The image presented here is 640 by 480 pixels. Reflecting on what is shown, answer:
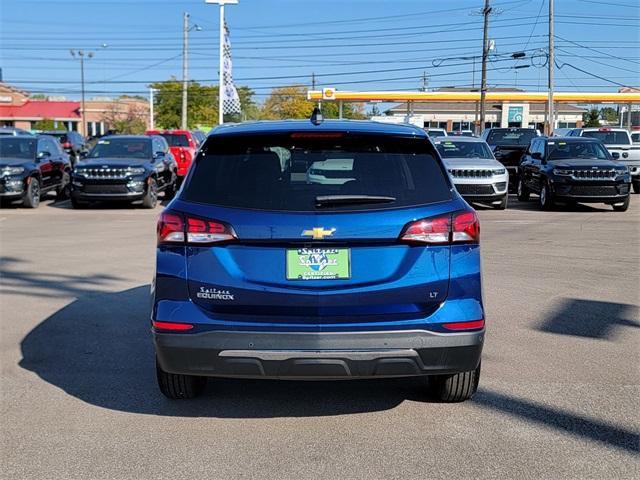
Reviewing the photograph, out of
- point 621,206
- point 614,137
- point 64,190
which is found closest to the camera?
point 621,206

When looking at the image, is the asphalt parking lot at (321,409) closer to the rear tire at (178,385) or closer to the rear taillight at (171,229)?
the rear tire at (178,385)

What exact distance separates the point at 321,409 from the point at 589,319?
3.54 metres

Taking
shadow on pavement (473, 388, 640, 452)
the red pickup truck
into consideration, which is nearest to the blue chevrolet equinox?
shadow on pavement (473, 388, 640, 452)

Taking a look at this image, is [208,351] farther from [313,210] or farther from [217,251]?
[313,210]

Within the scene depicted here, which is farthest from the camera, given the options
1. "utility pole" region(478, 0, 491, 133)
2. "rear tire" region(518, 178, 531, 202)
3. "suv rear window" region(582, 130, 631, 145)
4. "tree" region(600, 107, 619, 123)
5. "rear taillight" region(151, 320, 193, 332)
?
"tree" region(600, 107, 619, 123)

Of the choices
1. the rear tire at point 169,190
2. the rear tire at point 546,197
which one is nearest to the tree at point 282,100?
the rear tire at point 169,190

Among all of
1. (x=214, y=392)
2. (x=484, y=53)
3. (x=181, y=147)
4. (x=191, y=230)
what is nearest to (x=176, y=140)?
(x=181, y=147)

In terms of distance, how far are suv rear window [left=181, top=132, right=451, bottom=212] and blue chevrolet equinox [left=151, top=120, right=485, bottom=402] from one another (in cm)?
1

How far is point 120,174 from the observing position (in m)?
18.1

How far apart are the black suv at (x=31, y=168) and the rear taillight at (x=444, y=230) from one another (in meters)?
16.1

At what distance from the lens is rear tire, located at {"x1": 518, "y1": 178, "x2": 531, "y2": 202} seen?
68.8 ft

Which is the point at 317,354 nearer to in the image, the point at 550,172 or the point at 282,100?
the point at 550,172

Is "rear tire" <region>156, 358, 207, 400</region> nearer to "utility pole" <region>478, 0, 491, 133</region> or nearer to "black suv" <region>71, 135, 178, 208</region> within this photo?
"black suv" <region>71, 135, 178, 208</region>

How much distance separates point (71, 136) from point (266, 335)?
104 feet
